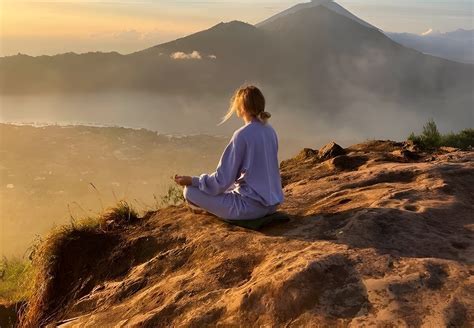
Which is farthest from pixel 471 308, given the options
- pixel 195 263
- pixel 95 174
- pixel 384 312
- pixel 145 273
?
pixel 95 174

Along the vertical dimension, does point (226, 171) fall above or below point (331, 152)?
above

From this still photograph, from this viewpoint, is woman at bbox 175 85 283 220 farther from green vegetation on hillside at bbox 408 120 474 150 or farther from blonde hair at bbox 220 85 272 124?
green vegetation on hillside at bbox 408 120 474 150

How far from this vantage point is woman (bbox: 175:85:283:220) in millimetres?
5688

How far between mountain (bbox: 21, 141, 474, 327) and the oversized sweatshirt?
1.46ft

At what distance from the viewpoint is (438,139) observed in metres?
12.5

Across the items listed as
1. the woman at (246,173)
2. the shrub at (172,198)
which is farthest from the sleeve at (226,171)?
the shrub at (172,198)

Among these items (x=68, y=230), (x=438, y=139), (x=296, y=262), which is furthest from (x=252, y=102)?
(x=438, y=139)

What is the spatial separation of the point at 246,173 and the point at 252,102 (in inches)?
33.3

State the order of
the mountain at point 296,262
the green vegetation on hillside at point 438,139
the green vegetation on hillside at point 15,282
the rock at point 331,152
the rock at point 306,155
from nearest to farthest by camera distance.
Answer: the mountain at point 296,262
the green vegetation on hillside at point 15,282
the rock at point 331,152
the rock at point 306,155
the green vegetation on hillside at point 438,139

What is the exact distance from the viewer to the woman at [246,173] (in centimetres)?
569

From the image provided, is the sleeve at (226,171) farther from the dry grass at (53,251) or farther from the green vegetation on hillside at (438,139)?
the green vegetation on hillside at (438,139)

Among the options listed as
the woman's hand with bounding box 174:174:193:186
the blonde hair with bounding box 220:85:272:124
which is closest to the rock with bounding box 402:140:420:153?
the blonde hair with bounding box 220:85:272:124

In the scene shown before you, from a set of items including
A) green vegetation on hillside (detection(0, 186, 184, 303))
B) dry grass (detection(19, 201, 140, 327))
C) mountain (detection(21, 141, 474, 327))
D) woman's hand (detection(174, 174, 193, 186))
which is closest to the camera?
mountain (detection(21, 141, 474, 327))

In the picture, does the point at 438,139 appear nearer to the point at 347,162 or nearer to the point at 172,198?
the point at 347,162
